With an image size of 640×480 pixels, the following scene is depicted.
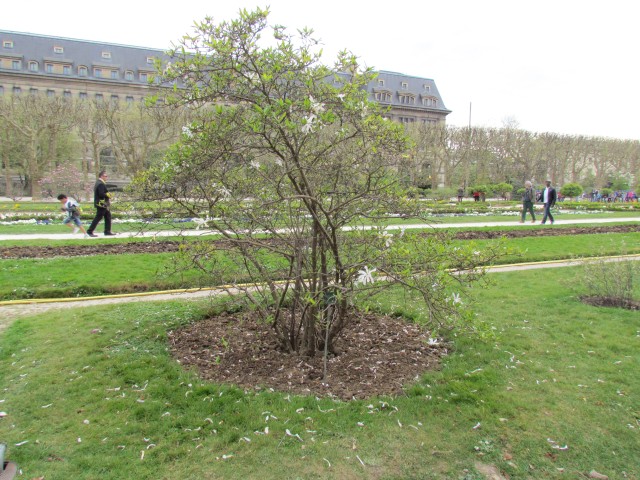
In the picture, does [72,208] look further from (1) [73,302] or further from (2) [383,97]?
(2) [383,97]

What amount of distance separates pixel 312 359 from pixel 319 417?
101 centimetres

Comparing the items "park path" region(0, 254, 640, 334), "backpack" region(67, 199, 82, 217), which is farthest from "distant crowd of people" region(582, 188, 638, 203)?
"park path" region(0, 254, 640, 334)

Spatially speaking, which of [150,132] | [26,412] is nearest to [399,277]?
[26,412]

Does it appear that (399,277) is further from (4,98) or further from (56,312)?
(4,98)

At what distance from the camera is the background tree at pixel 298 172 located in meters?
2.95

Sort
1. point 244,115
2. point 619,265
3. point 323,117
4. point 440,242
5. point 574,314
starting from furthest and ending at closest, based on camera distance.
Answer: point 619,265 → point 574,314 → point 440,242 → point 244,115 → point 323,117

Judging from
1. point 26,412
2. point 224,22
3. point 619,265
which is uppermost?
point 224,22

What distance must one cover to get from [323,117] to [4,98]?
131 feet

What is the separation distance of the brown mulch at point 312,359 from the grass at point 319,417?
0.17 m

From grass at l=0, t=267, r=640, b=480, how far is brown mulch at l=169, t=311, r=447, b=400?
0.17 metres

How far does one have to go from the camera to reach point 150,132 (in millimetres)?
33500

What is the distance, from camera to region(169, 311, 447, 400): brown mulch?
368 cm

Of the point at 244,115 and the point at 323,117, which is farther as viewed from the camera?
the point at 244,115

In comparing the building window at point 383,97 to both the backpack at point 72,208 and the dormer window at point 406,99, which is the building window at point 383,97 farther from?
the backpack at point 72,208
